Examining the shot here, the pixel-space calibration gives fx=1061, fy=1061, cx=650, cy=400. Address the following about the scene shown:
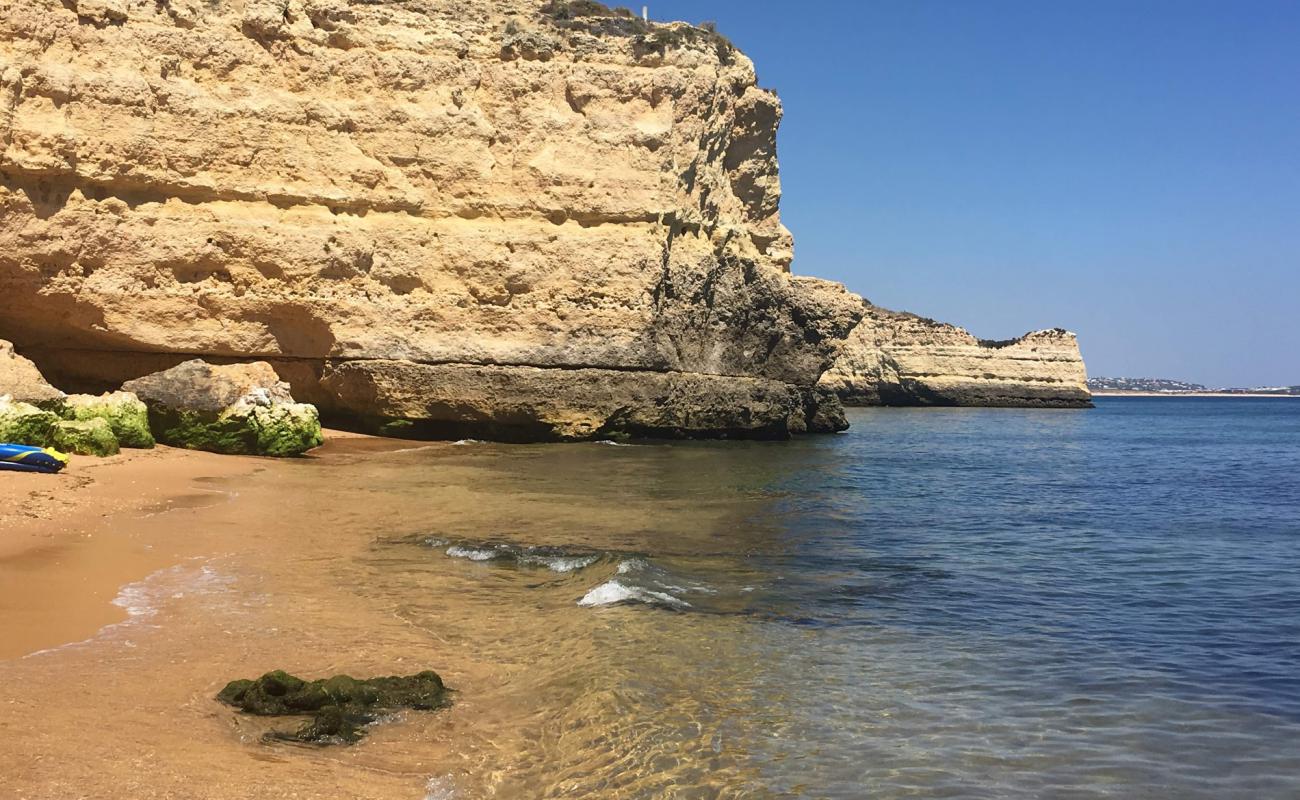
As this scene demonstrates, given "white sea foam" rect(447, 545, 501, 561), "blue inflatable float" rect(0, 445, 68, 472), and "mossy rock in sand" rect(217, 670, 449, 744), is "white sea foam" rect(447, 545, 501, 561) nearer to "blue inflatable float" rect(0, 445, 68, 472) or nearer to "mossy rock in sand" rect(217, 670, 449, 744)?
"mossy rock in sand" rect(217, 670, 449, 744)

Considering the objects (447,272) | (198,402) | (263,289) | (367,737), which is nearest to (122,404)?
(198,402)

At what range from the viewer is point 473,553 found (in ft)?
35.0

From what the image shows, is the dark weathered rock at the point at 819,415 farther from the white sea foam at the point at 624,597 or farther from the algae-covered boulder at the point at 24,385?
the white sea foam at the point at 624,597

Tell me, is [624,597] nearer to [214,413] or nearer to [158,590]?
[158,590]

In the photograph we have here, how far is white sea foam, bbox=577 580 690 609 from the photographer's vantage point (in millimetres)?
8781

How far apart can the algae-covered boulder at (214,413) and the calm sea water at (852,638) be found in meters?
3.19

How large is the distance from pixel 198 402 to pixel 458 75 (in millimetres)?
10110

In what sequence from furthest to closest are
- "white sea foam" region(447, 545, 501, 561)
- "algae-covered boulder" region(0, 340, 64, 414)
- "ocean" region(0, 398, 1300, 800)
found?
"algae-covered boulder" region(0, 340, 64, 414)
"white sea foam" region(447, 545, 501, 561)
"ocean" region(0, 398, 1300, 800)

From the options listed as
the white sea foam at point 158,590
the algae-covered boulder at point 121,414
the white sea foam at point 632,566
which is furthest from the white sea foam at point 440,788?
the algae-covered boulder at point 121,414

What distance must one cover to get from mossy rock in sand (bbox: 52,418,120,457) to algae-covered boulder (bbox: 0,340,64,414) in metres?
0.93

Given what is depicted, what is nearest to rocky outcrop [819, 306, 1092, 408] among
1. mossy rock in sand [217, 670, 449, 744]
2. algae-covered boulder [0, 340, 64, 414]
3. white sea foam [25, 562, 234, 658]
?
algae-covered boulder [0, 340, 64, 414]

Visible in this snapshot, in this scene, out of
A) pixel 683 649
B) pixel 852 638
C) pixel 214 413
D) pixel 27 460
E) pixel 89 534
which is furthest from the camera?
pixel 214 413

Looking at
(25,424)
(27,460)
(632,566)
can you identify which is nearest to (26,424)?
(25,424)

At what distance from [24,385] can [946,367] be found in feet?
199
